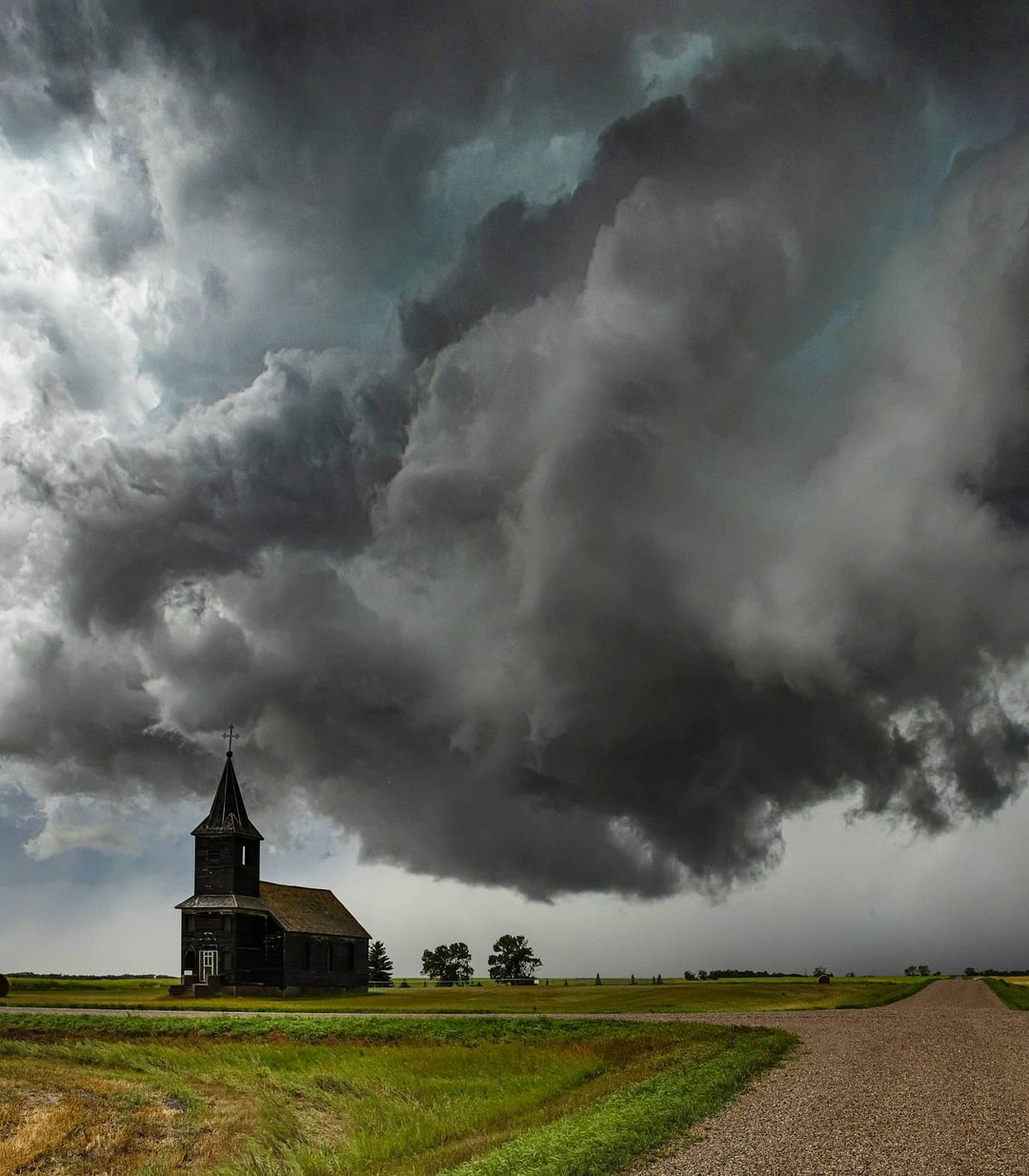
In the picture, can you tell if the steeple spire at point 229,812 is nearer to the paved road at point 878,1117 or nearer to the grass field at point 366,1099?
the grass field at point 366,1099

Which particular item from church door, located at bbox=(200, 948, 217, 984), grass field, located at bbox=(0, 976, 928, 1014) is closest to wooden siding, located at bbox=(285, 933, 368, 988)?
grass field, located at bbox=(0, 976, 928, 1014)

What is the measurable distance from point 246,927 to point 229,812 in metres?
10.5

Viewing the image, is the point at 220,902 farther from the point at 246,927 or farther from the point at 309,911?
the point at 309,911

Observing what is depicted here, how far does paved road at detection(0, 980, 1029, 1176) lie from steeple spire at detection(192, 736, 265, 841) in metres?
68.4

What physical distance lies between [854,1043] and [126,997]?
61473mm

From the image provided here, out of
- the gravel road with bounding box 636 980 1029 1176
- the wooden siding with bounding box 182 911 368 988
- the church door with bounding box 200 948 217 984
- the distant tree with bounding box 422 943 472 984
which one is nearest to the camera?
the gravel road with bounding box 636 980 1029 1176

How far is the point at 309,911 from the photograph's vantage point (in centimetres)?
9725

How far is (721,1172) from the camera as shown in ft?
45.8

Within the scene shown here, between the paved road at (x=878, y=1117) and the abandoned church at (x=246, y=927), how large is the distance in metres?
63.8

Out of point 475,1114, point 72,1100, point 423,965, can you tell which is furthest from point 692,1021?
point 423,965

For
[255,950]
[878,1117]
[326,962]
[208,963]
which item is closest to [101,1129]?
[878,1117]

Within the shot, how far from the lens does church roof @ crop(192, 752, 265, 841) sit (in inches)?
3652

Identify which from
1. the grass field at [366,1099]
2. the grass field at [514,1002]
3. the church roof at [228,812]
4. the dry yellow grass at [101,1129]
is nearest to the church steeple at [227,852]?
the church roof at [228,812]

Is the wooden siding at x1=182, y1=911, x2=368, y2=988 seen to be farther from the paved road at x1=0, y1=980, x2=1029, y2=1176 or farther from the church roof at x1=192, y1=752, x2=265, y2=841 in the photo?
the paved road at x1=0, y1=980, x2=1029, y2=1176
